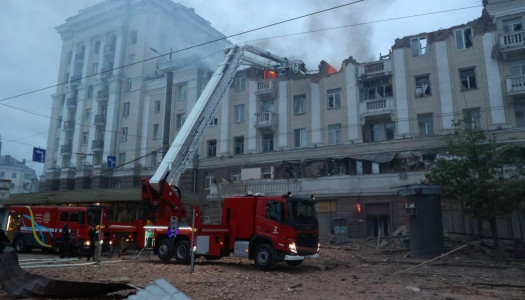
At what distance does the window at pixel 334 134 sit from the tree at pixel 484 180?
12952mm

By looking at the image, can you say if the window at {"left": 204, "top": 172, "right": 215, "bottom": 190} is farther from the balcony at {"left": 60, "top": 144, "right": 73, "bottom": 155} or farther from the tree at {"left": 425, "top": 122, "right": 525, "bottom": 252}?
the tree at {"left": 425, "top": 122, "right": 525, "bottom": 252}

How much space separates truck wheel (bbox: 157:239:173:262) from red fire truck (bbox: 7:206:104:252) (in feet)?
20.6

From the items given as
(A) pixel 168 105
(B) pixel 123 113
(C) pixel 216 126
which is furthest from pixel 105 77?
(C) pixel 216 126

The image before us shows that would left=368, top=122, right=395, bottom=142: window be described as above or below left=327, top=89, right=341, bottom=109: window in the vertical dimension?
below

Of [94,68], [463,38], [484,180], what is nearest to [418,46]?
[463,38]

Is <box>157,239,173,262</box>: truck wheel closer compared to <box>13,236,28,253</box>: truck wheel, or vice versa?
<box>157,239,173,262</box>: truck wheel

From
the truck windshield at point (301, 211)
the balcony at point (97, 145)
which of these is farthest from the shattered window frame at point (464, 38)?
the balcony at point (97, 145)

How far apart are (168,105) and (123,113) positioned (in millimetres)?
9102

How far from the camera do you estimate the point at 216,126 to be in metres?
38.9

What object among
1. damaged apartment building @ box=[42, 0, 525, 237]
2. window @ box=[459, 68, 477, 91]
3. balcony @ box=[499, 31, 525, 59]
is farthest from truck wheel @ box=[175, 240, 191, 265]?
balcony @ box=[499, 31, 525, 59]

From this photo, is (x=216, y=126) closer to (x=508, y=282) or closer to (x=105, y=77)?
(x=105, y=77)

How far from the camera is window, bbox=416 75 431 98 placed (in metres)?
30.1

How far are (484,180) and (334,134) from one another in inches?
600

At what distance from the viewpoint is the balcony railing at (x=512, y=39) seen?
26.5 m
